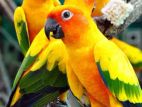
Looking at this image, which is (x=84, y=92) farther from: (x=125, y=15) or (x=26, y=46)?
(x=26, y=46)

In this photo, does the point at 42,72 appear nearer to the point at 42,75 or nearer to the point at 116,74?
the point at 42,75

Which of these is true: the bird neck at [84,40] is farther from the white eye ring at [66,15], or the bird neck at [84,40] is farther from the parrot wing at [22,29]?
the parrot wing at [22,29]

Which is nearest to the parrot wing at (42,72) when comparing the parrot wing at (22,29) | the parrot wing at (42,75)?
the parrot wing at (42,75)

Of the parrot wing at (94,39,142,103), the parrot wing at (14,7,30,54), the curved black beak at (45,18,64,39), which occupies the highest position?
the curved black beak at (45,18,64,39)

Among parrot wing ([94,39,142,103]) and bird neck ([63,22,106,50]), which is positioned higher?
bird neck ([63,22,106,50])

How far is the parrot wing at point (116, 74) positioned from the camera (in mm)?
836

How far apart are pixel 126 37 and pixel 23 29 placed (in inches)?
42.9

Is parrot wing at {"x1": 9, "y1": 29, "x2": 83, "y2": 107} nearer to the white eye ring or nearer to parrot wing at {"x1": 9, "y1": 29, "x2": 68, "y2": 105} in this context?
parrot wing at {"x1": 9, "y1": 29, "x2": 68, "y2": 105}

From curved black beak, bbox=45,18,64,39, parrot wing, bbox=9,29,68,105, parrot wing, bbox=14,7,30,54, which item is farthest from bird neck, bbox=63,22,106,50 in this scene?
parrot wing, bbox=14,7,30,54

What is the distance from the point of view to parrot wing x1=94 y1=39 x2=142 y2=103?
2.74ft

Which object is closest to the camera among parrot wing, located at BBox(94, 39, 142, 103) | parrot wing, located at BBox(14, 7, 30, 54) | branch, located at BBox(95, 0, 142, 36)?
parrot wing, located at BBox(94, 39, 142, 103)

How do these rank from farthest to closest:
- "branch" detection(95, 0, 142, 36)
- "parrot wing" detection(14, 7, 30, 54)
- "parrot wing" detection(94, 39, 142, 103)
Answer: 1. "parrot wing" detection(14, 7, 30, 54)
2. "branch" detection(95, 0, 142, 36)
3. "parrot wing" detection(94, 39, 142, 103)

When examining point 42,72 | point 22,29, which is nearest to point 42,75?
point 42,72

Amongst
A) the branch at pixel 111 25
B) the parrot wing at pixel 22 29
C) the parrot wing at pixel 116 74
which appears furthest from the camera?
the parrot wing at pixel 22 29
